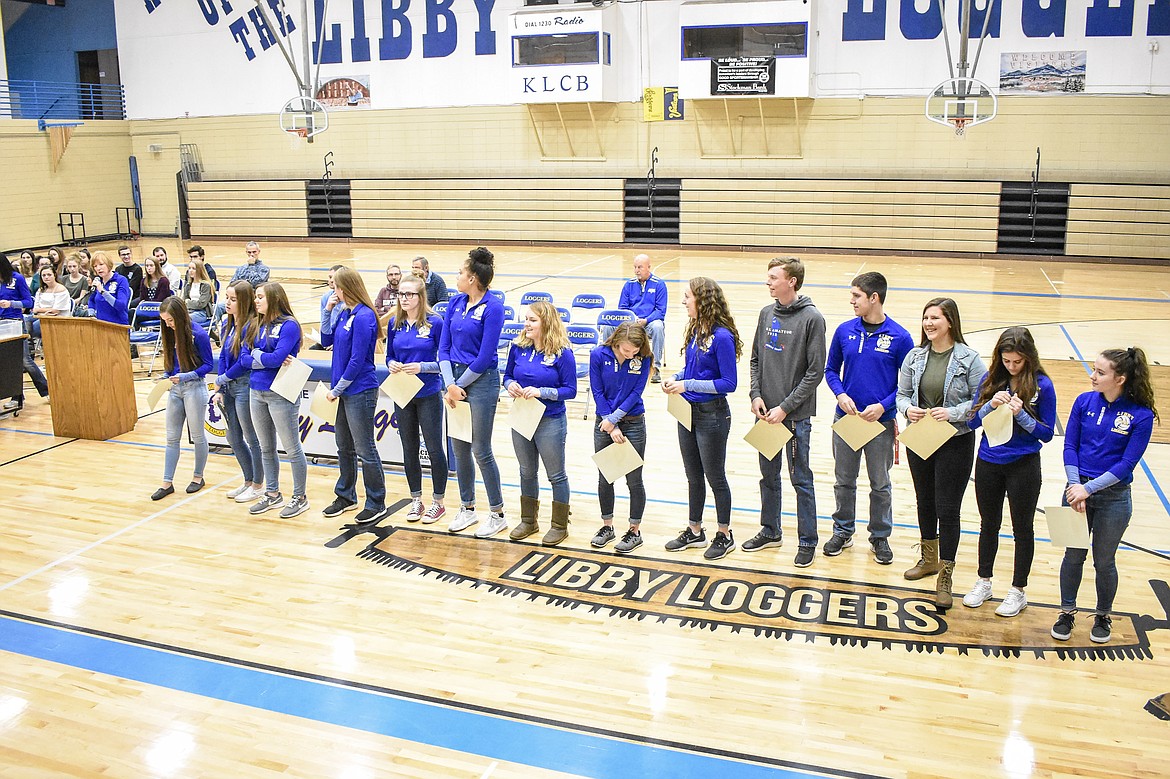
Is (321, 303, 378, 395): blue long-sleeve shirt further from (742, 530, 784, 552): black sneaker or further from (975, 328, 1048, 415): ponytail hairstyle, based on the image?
(975, 328, 1048, 415): ponytail hairstyle

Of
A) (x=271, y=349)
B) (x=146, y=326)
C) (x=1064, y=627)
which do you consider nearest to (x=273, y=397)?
(x=271, y=349)

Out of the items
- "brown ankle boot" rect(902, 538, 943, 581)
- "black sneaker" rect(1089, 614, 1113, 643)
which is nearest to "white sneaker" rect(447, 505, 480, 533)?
"brown ankle boot" rect(902, 538, 943, 581)

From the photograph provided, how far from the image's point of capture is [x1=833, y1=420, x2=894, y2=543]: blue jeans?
6.04 meters

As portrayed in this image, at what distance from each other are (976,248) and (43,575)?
18912mm

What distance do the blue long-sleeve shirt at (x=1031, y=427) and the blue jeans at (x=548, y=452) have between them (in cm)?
263

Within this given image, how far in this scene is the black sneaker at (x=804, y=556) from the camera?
6.19 metres

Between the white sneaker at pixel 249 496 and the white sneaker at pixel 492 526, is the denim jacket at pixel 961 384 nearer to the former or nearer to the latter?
the white sneaker at pixel 492 526

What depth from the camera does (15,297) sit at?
11.1 meters

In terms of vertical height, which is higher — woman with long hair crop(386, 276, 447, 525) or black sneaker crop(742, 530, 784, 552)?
woman with long hair crop(386, 276, 447, 525)

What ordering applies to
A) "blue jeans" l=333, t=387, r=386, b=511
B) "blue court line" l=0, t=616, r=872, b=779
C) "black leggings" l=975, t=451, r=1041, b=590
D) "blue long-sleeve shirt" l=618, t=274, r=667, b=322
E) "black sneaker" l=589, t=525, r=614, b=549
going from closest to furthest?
1. "blue court line" l=0, t=616, r=872, b=779
2. "black leggings" l=975, t=451, r=1041, b=590
3. "black sneaker" l=589, t=525, r=614, b=549
4. "blue jeans" l=333, t=387, r=386, b=511
5. "blue long-sleeve shirt" l=618, t=274, r=667, b=322

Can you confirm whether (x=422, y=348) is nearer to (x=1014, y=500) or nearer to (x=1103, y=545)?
(x=1014, y=500)

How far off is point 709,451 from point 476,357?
1704 millimetres

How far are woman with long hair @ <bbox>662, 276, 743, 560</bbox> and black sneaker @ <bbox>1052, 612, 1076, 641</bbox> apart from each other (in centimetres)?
200

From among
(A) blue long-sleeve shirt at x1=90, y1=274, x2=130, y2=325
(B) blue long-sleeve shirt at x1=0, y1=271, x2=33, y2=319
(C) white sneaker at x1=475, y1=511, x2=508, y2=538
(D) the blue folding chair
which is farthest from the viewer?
(D) the blue folding chair
